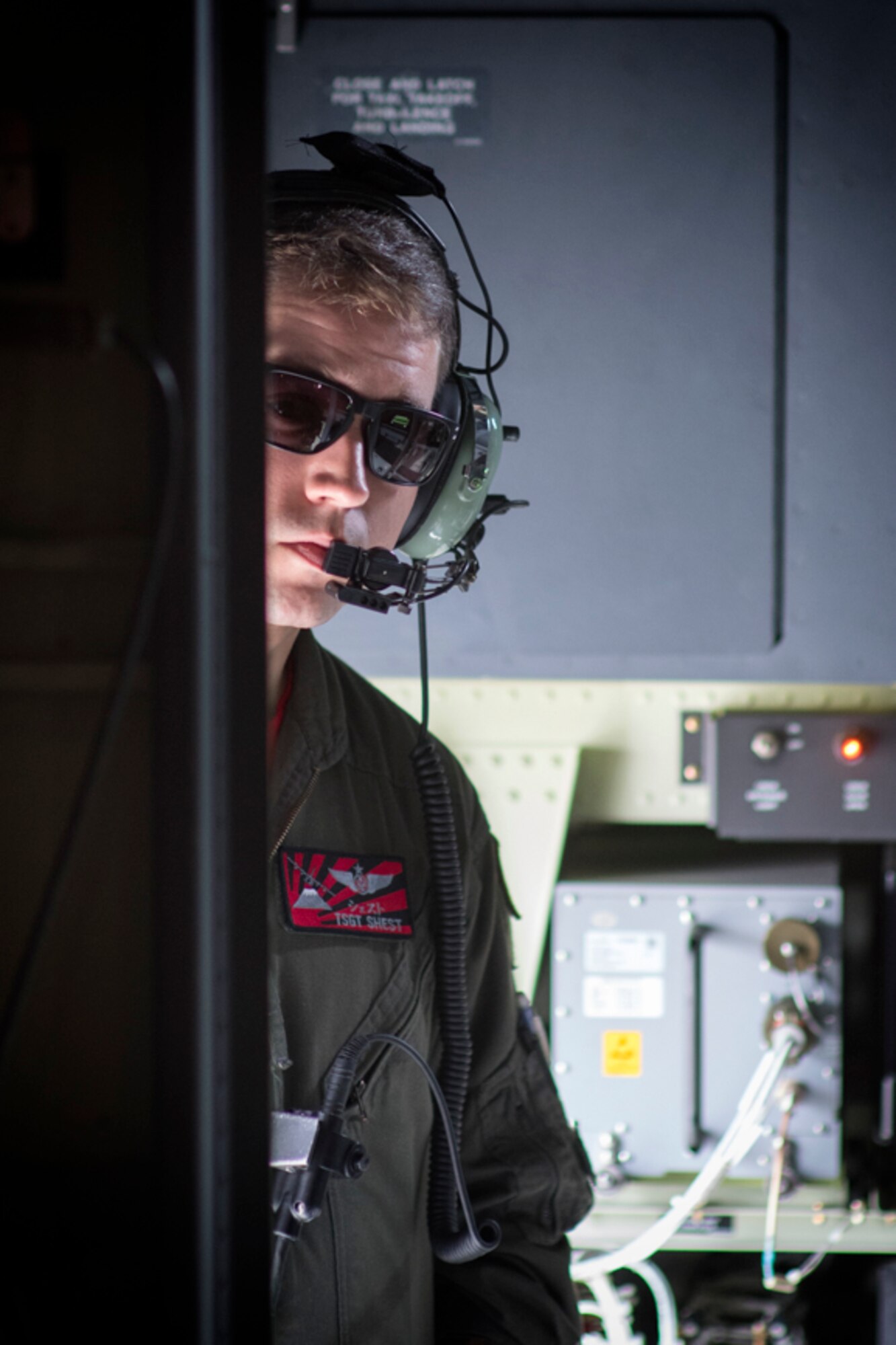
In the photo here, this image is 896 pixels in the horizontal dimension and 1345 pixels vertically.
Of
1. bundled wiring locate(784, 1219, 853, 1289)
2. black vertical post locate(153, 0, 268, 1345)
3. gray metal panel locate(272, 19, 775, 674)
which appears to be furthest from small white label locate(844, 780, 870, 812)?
black vertical post locate(153, 0, 268, 1345)

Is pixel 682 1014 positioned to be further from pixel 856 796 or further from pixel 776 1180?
pixel 856 796

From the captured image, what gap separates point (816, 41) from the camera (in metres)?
1.62

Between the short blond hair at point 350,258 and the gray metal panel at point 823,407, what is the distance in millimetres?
577

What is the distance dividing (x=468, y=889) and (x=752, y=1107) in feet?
2.42

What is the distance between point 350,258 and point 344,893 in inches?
24.2

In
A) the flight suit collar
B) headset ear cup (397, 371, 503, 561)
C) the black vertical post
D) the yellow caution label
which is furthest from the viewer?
the yellow caution label

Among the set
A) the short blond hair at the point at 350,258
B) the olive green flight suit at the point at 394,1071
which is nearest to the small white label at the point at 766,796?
the olive green flight suit at the point at 394,1071

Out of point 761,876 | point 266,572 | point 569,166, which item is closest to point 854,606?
point 761,876

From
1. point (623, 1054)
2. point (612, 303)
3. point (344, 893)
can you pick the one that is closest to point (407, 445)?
point (344, 893)

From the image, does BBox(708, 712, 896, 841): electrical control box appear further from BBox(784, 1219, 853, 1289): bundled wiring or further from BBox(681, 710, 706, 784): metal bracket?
BBox(784, 1219, 853, 1289): bundled wiring

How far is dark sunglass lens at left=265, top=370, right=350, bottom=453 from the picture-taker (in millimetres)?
1025

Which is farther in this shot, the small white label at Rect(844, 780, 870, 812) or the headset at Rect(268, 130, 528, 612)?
the small white label at Rect(844, 780, 870, 812)

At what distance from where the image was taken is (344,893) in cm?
110

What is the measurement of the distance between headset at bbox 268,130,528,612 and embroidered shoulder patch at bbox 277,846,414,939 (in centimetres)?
26
